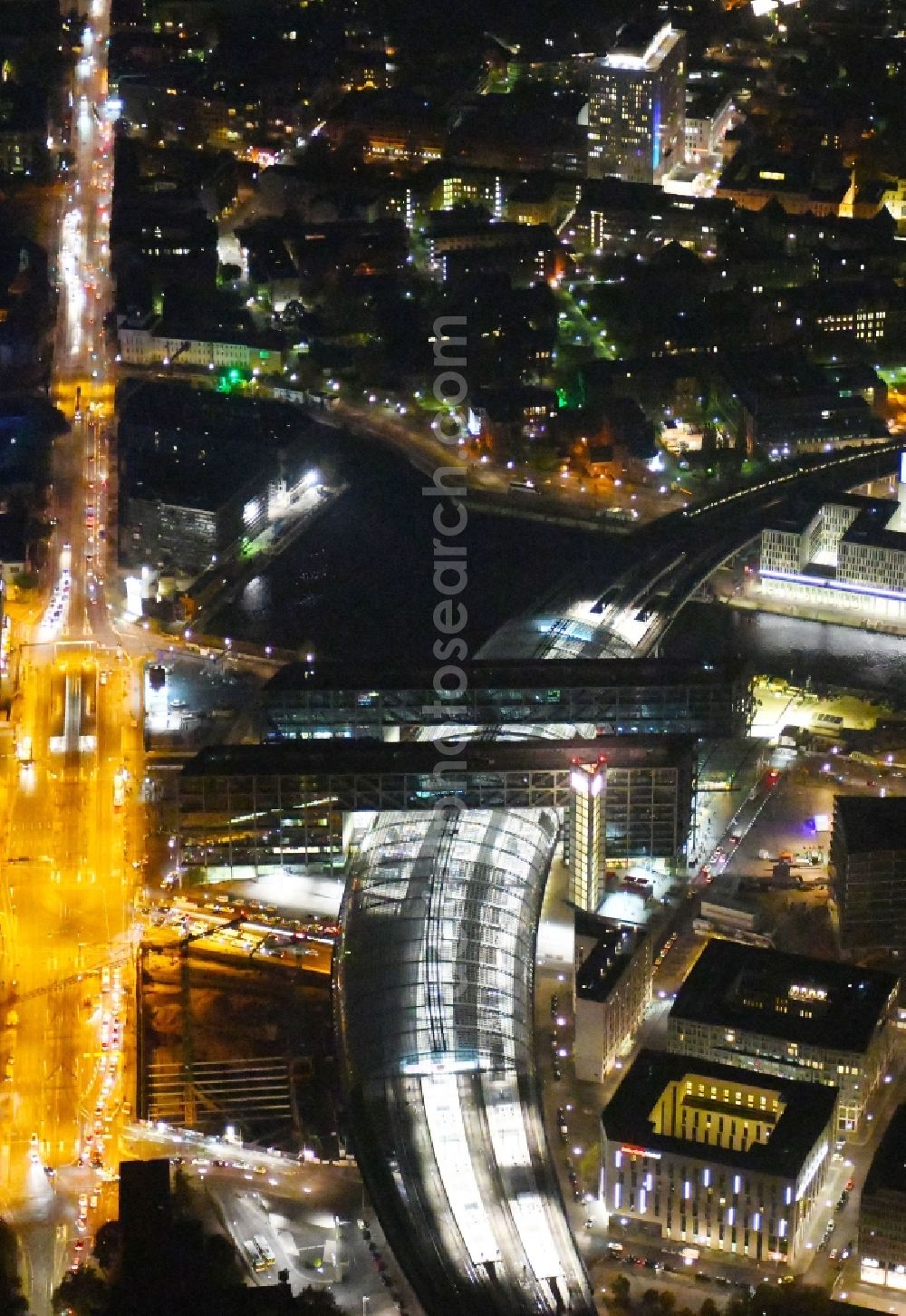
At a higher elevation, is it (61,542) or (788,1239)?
(61,542)

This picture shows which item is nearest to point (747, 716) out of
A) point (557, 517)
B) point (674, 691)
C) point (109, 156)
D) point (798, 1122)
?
point (674, 691)

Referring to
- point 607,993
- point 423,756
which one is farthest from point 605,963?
point 423,756

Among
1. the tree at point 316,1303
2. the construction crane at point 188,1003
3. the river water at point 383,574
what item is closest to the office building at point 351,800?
the construction crane at point 188,1003

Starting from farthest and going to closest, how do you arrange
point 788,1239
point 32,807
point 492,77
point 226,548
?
1. point 492,77
2. point 226,548
3. point 32,807
4. point 788,1239

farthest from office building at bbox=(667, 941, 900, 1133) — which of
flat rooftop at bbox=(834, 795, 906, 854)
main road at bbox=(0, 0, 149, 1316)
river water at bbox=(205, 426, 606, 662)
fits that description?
river water at bbox=(205, 426, 606, 662)

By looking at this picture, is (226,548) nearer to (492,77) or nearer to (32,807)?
(32,807)

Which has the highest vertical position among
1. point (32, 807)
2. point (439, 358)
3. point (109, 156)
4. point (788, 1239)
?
point (109, 156)

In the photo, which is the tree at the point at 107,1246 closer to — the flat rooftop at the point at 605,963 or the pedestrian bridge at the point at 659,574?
the flat rooftop at the point at 605,963
